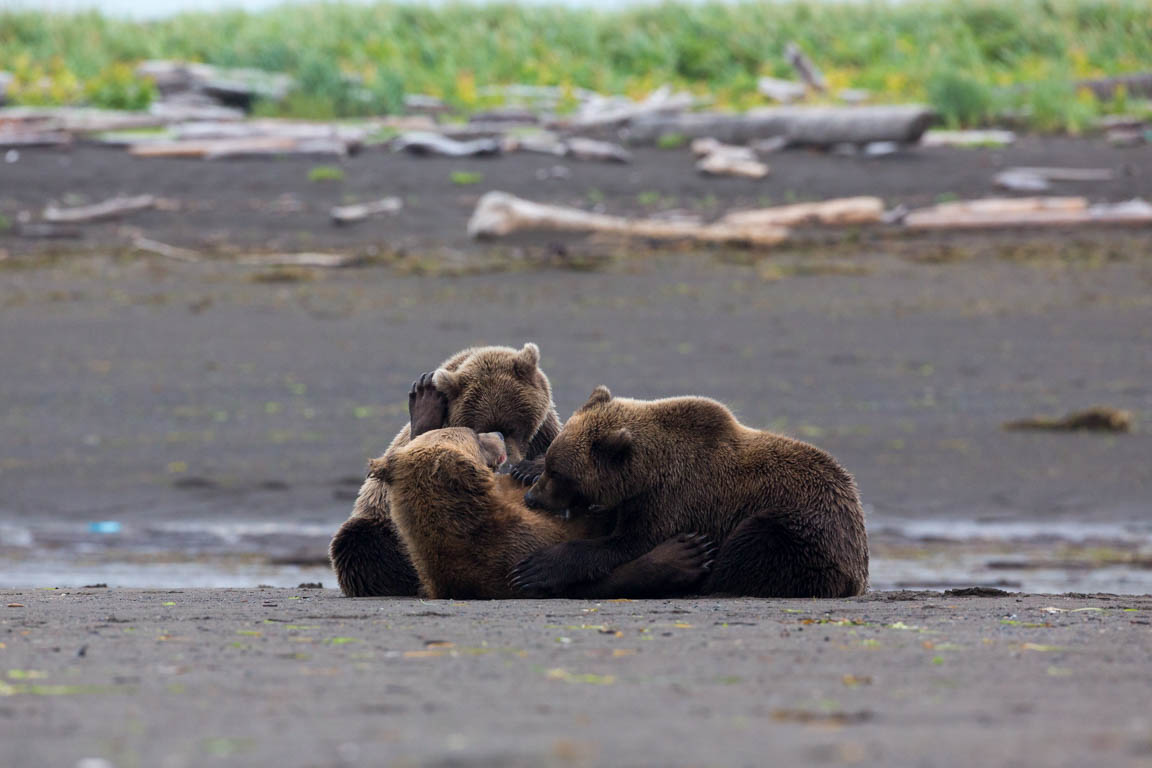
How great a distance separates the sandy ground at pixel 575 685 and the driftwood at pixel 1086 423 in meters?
8.49

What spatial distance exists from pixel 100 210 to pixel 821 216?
28.2 ft

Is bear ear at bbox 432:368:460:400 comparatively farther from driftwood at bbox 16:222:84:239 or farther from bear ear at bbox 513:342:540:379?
driftwood at bbox 16:222:84:239

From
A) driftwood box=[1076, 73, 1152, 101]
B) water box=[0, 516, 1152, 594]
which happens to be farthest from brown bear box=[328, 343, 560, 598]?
driftwood box=[1076, 73, 1152, 101]

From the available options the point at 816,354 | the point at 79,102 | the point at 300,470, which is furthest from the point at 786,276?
the point at 79,102

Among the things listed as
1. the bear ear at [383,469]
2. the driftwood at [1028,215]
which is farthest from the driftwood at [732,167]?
the bear ear at [383,469]

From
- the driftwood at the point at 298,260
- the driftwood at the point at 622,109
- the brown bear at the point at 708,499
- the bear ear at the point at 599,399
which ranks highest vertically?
the driftwood at the point at 622,109

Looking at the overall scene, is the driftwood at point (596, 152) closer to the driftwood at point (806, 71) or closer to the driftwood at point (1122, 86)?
the driftwood at point (806, 71)

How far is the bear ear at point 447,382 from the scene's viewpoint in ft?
20.5

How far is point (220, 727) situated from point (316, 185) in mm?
17282

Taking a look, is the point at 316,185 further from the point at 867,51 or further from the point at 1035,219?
the point at 867,51

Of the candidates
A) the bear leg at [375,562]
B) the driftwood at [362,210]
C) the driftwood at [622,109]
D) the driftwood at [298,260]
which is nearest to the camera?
the bear leg at [375,562]

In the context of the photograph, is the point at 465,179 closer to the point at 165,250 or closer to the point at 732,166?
the point at 732,166

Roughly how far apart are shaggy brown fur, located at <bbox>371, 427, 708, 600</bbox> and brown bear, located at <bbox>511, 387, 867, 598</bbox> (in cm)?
8

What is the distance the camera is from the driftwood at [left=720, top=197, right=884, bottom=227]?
1870 centimetres
